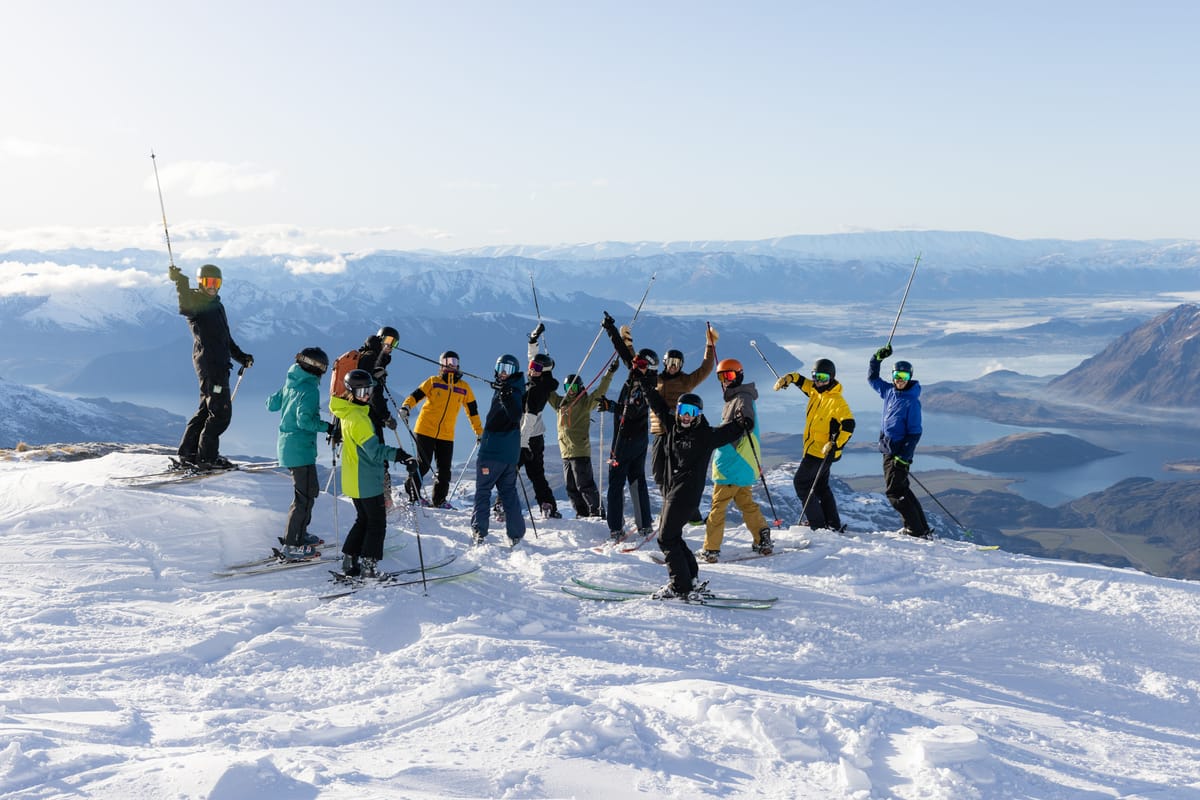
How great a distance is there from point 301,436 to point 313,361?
0.87 m

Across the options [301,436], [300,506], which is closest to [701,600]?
[300,506]

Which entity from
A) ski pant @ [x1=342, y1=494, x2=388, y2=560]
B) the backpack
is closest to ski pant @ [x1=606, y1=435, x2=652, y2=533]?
ski pant @ [x1=342, y1=494, x2=388, y2=560]

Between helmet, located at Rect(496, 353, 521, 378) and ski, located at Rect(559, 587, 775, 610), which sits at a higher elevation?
helmet, located at Rect(496, 353, 521, 378)

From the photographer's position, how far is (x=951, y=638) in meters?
7.60

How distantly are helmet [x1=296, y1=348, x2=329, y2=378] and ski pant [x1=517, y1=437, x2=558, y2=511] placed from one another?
10.7 feet

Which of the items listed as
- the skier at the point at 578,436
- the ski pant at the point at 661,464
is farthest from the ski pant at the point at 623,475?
the ski pant at the point at 661,464

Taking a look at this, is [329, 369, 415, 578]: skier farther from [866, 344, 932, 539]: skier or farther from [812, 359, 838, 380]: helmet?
[866, 344, 932, 539]: skier

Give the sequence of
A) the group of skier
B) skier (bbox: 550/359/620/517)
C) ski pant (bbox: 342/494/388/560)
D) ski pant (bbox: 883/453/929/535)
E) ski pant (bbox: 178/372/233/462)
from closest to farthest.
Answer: the group of skier, ski pant (bbox: 342/494/388/560), ski pant (bbox: 178/372/233/462), ski pant (bbox: 883/453/929/535), skier (bbox: 550/359/620/517)

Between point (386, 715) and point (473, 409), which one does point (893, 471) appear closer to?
point (473, 409)

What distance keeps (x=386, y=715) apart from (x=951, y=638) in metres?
5.03

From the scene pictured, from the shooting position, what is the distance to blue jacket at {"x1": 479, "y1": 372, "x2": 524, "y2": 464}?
370 inches

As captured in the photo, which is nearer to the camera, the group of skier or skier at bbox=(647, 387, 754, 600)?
skier at bbox=(647, 387, 754, 600)

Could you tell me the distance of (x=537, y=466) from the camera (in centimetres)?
1147

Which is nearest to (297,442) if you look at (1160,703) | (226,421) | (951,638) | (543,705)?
(226,421)
